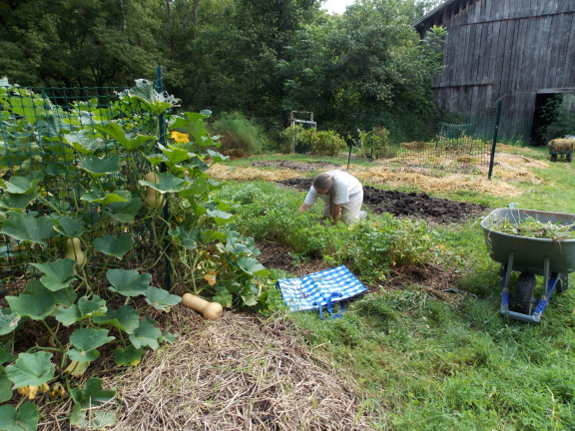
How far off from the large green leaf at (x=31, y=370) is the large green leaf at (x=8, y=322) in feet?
0.43

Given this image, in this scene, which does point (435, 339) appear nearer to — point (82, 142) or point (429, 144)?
point (82, 142)

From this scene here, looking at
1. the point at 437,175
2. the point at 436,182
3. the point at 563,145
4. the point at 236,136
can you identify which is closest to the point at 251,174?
the point at 436,182

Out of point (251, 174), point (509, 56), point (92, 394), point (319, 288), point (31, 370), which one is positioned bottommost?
point (251, 174)

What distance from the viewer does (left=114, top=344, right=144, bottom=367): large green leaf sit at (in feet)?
6.29

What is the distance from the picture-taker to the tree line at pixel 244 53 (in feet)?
60.5

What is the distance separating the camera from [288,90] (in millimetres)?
21922

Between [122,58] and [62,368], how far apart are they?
73.7 ft

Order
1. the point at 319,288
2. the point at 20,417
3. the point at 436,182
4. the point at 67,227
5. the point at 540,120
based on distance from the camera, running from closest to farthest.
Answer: the point at 20,417
the point at 67,227
the point at 319,288
the point at 436,182
the point at 540,120

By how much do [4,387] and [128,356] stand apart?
0.52m

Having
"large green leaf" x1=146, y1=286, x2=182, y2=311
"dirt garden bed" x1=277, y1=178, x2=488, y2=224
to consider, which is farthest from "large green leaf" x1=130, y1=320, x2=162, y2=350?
"dirt garden bed" x1=277, y1=178, x2=488, y2=224

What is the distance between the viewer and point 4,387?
154 centimetres

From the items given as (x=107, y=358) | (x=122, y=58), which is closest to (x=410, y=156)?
(x=107, y=358)

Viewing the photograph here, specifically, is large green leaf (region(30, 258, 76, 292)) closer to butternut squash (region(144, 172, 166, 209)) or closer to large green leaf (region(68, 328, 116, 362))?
large green leaf (region(68, 328, 116, 362))

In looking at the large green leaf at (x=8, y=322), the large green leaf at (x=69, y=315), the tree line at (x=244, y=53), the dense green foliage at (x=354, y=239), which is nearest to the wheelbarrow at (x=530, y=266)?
the dense green foliage at (x=354, y=239)
